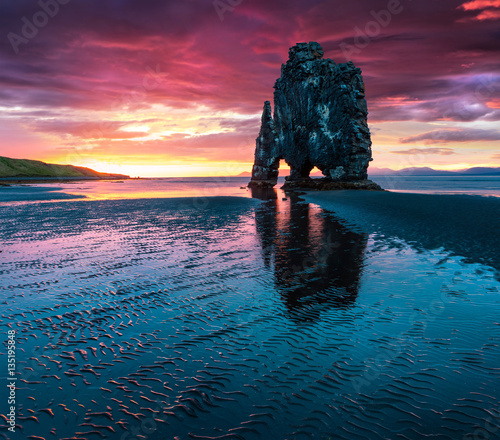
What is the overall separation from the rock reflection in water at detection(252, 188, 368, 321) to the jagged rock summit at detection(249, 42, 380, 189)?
49.3 metres

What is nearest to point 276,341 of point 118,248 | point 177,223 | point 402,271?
point 402,271

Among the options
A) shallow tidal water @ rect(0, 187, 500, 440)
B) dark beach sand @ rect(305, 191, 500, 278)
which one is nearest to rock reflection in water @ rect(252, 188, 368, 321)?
shallow tidal water @ rect(0, 187, 500, 440)

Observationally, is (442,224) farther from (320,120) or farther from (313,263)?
(320,120)

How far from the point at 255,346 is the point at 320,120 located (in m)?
76.2

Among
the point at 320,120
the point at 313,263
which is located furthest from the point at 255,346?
the point at 320,120

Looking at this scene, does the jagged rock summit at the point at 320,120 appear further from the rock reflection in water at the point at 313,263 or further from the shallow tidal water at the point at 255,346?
the shallow tidal water at the point at 255,346

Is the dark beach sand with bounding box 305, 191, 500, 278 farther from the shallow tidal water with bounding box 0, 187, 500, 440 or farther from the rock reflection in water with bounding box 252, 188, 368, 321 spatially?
the rock reflection in water with bounding box 252, 188, 368, 321

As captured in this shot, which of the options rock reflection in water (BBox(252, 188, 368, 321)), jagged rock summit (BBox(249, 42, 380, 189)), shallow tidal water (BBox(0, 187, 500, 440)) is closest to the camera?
shallow tidal water (BBox(0, 187, 500, 440))

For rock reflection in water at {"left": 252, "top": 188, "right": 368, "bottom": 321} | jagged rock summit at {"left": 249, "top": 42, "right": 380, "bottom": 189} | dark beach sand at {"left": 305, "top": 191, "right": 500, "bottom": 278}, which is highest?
jagged rock summit at {"left": 249, "top": 42, "right": 380, "bottom": 189}

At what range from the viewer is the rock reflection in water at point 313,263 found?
10297 millimetres

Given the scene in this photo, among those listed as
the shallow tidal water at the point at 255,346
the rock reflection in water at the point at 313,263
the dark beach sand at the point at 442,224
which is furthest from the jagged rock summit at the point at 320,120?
the shallow tidal water at the point at 255,346

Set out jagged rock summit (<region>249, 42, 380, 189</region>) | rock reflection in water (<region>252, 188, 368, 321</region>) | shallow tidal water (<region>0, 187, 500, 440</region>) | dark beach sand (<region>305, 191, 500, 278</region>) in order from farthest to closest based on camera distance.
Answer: jagged rock summit (<region>249, 42, 380, 189</region>) < dark beach sand (<region>305, 191, 500, 278</region>) < rock reflection in water (<region>252, 188, 368, 321</region>) < shallow tidal water (<region>0, 187, 500, 440</region>)

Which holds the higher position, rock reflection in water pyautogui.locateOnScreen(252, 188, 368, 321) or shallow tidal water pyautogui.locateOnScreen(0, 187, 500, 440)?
rock reflection in water pyautogui.locateOnScreen(252, 188, 368, 321)

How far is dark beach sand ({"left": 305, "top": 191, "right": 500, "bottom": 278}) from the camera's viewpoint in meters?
16.9
